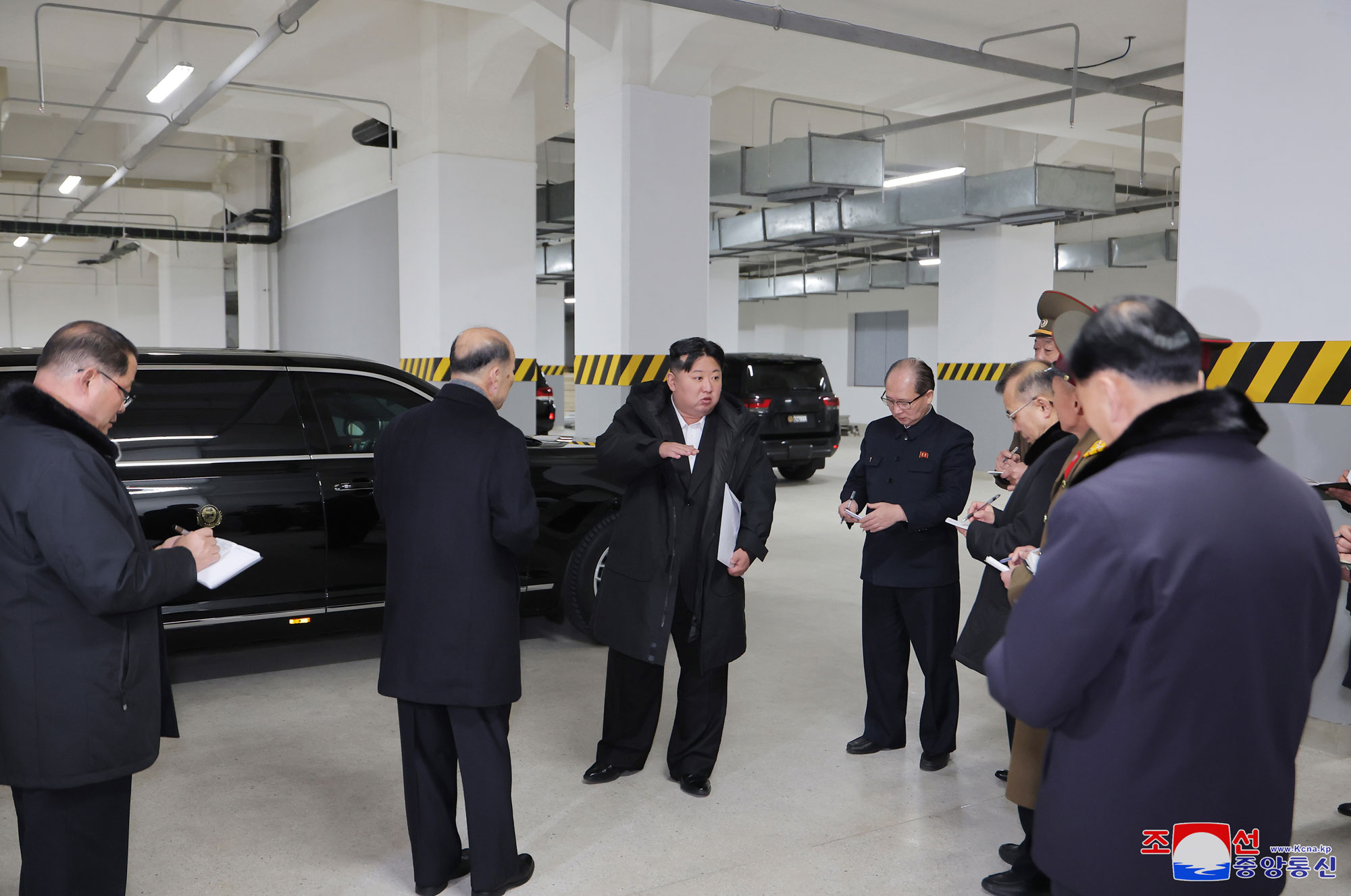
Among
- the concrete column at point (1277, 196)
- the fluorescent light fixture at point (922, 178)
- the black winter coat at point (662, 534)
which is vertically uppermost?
the fluorescent light fixture at point (922, 178)

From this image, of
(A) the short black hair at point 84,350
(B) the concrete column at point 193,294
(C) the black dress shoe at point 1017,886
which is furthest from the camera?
(B) the concrete column at point 193,294

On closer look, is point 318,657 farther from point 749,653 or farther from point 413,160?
point 413,160

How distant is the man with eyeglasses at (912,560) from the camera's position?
3.73m

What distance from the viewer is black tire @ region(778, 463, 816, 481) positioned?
41.0 ft

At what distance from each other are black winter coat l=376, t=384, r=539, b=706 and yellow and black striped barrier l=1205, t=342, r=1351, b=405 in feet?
8.65

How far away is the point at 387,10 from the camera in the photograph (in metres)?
10.5

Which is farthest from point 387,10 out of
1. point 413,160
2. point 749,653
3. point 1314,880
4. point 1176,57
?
point 1314,880

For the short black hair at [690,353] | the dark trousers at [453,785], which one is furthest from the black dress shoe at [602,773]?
the short black hair at [690,353]

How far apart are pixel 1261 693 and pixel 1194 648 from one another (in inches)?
5.4

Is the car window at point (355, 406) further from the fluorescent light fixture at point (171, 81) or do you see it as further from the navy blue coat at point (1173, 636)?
the fluorescent light fixture at point (171, 81)

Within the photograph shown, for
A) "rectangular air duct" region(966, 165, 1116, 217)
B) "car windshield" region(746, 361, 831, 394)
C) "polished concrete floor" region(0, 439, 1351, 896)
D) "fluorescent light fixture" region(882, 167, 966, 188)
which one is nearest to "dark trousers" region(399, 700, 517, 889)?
"polished concrete floor" region(0, 439, 1351, 896)

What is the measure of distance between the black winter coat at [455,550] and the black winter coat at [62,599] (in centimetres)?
68

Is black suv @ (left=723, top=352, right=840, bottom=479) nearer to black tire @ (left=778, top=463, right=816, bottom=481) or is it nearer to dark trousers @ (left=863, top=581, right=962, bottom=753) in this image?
black tire @ (left=778, top=463, right=816, bottom=481)

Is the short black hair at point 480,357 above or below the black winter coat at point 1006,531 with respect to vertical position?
above
